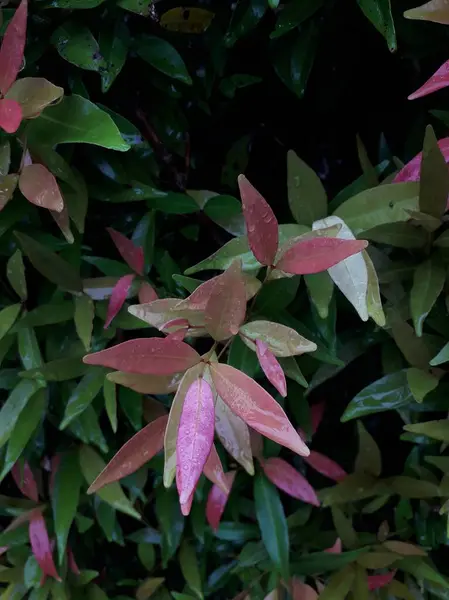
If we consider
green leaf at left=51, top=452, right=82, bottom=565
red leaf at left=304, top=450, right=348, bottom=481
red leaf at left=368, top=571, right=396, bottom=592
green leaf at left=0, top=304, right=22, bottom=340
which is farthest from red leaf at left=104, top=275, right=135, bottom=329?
red leaf at left=368, top=571, right=396, bottom=592

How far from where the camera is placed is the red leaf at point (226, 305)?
396 millimetres

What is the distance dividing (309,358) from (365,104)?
355 millimetres

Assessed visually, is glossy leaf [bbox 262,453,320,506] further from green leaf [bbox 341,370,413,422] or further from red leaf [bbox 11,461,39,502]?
red leaf [bbox 11,461,39,502]

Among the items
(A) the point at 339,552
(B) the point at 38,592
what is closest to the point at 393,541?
(A) the point at 339,552

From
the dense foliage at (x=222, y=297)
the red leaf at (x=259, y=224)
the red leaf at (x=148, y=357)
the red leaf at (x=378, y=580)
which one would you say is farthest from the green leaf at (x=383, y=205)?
the red leaf at (x=378, y=580)

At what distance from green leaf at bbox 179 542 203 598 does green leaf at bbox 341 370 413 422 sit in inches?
12.7

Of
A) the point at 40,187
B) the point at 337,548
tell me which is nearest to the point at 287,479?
the point at 337,548

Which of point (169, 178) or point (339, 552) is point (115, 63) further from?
point (339, 552)

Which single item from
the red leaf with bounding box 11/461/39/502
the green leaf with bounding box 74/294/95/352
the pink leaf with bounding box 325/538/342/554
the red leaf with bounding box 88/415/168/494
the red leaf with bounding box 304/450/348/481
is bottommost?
the pink leaf with bounding box 325/538/342/554

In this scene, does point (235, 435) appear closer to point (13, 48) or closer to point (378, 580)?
point (378, 580)

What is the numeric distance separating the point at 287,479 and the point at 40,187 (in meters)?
0.44

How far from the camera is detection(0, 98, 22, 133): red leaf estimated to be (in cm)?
43

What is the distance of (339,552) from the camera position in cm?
65

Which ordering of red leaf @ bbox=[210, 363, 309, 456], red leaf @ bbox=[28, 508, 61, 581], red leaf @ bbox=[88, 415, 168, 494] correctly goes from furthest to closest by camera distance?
red leaf @ bbox=[28, 508, 61, 581] < red leaf @ bbox=[88, 415, 168, 494] < red leaf @ bbox=[210, 363, 309, 456]
